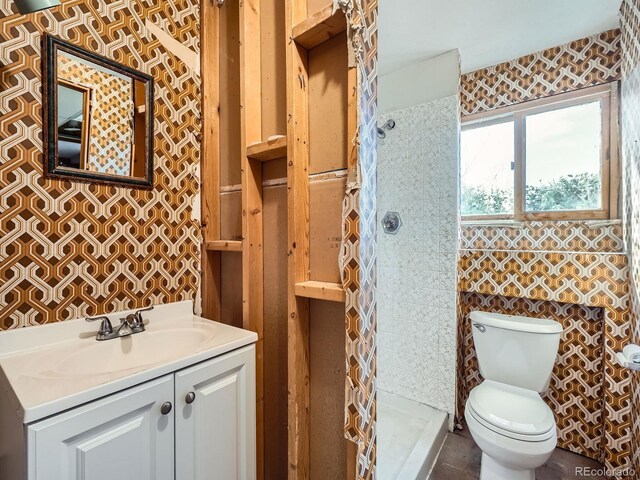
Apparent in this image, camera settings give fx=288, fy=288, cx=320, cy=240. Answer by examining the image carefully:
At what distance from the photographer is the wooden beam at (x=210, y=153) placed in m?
1.46

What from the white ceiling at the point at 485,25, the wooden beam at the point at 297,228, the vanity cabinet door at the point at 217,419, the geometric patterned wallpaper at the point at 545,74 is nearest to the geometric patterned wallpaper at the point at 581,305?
the geometric patterned wallpaper at the point at 545,74

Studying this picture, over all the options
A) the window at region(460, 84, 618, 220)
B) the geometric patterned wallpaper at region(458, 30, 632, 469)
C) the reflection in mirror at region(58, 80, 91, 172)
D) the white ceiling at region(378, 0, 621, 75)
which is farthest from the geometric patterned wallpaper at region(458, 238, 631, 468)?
the reflection in mirror at region(58, 80, 91, 172)

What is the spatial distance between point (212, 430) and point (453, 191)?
192 centimetres

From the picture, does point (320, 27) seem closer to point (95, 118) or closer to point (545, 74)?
point (95, 118)

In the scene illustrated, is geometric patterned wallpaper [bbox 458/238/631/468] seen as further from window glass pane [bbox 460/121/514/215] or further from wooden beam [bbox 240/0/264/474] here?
wooden beam [bbox 240/0/264/474]

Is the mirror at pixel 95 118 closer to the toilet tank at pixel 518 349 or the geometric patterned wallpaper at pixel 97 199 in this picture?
the geometric patterned wallpaper at pixel 97 199

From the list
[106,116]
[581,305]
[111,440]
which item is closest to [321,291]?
[111,440]

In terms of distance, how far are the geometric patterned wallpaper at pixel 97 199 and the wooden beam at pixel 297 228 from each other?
646mm

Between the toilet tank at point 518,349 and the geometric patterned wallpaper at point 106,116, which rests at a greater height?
the geometric patterned wallpaper at point 106,116

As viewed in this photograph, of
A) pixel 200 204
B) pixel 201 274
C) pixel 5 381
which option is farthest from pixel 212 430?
pixel 200 204

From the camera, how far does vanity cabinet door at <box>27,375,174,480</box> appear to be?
0.65 m

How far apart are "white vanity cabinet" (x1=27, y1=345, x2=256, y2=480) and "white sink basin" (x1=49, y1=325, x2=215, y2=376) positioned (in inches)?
4.6

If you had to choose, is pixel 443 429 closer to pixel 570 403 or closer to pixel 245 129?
pixel 570 403

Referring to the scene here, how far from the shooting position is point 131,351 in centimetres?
108
